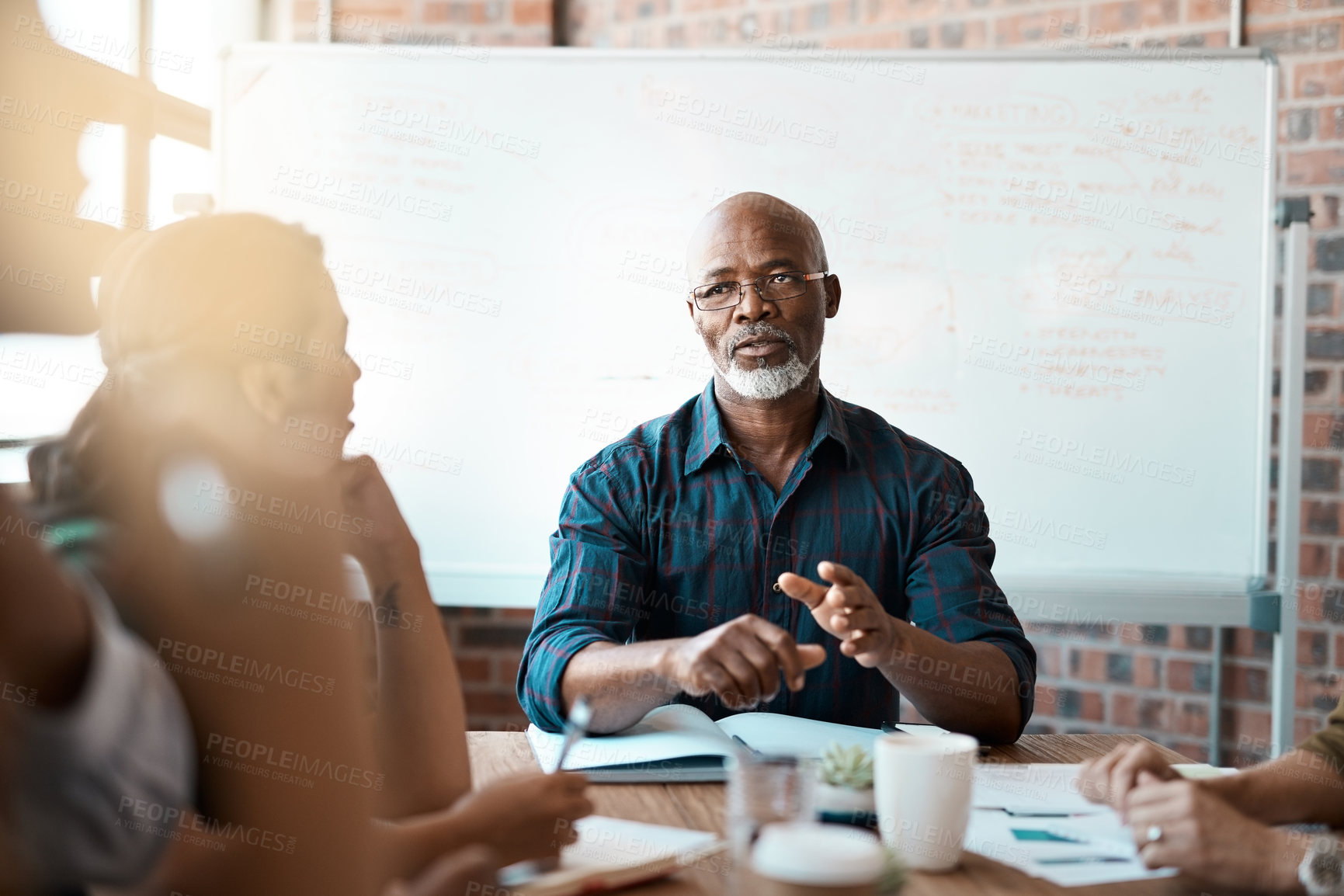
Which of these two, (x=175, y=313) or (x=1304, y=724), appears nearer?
(x=175, y=313)

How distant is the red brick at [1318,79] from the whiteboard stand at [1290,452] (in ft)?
1.25

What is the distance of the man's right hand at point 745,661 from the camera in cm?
112

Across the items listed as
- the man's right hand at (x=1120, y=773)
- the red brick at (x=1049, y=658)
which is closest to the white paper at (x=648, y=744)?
the man's right hand at (x=1120, y=773)

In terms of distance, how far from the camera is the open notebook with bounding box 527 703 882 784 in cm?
113

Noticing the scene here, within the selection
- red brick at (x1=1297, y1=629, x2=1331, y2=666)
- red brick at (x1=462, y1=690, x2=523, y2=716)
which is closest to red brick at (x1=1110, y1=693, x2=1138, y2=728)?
red brick at (x1=1297, y1=629, x2=1331, y2=666)

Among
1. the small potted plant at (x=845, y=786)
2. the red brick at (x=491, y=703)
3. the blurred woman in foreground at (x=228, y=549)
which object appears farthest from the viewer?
the red brick at (x=491, y=703)

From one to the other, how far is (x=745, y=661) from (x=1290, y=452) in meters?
1.60

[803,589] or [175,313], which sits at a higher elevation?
[175,313]

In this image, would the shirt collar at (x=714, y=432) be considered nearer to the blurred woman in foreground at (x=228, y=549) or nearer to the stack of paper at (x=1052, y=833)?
the stack of paper at (x=1052, y=833)

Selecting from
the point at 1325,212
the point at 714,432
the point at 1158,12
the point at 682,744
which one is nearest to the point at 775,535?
the point at 714,432

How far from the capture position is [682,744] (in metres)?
1.16

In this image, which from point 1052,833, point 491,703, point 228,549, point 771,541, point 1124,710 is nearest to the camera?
point 228,549

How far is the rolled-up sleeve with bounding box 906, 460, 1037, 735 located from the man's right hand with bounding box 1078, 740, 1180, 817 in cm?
34

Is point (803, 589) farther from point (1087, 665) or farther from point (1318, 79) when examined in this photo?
point (1318, 79)
